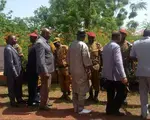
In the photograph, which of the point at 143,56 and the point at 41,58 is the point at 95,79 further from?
the point at 143,56

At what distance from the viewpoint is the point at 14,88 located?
802 centimetres

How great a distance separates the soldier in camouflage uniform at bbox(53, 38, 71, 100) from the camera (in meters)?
8.45

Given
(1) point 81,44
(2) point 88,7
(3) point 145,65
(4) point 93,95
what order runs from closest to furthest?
1. (3) point 145,65
2. (1) point 81,44
3. (4) point 93,95
4. (2) point 88,7

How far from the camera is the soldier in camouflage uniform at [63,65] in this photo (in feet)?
27.7

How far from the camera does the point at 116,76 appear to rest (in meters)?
6.61

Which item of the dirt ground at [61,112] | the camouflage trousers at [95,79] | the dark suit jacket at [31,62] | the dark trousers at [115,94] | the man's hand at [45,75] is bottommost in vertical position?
the dirt ground at [61,112]

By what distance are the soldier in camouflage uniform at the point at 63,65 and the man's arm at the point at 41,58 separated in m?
1.43

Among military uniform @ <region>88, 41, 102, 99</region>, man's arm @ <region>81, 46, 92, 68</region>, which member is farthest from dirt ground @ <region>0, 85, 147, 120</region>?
man's arm @ <region>81, 46, 92, 68</region>

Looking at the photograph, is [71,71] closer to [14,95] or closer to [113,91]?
[113,91]

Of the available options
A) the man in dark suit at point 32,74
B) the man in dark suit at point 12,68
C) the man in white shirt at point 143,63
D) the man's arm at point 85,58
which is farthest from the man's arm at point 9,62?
the man in white shirt at point 143,63

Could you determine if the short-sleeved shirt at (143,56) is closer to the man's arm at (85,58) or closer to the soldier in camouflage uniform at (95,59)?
the man's arm at (85,58)

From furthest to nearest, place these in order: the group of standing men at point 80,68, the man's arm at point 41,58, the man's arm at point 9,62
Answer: the man's arm at point 9,62 → the man's arm at point 41,58 → the group of standing men at point 80,68

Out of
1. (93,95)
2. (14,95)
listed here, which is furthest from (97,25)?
(14,95)

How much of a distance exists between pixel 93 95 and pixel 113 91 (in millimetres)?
1789
